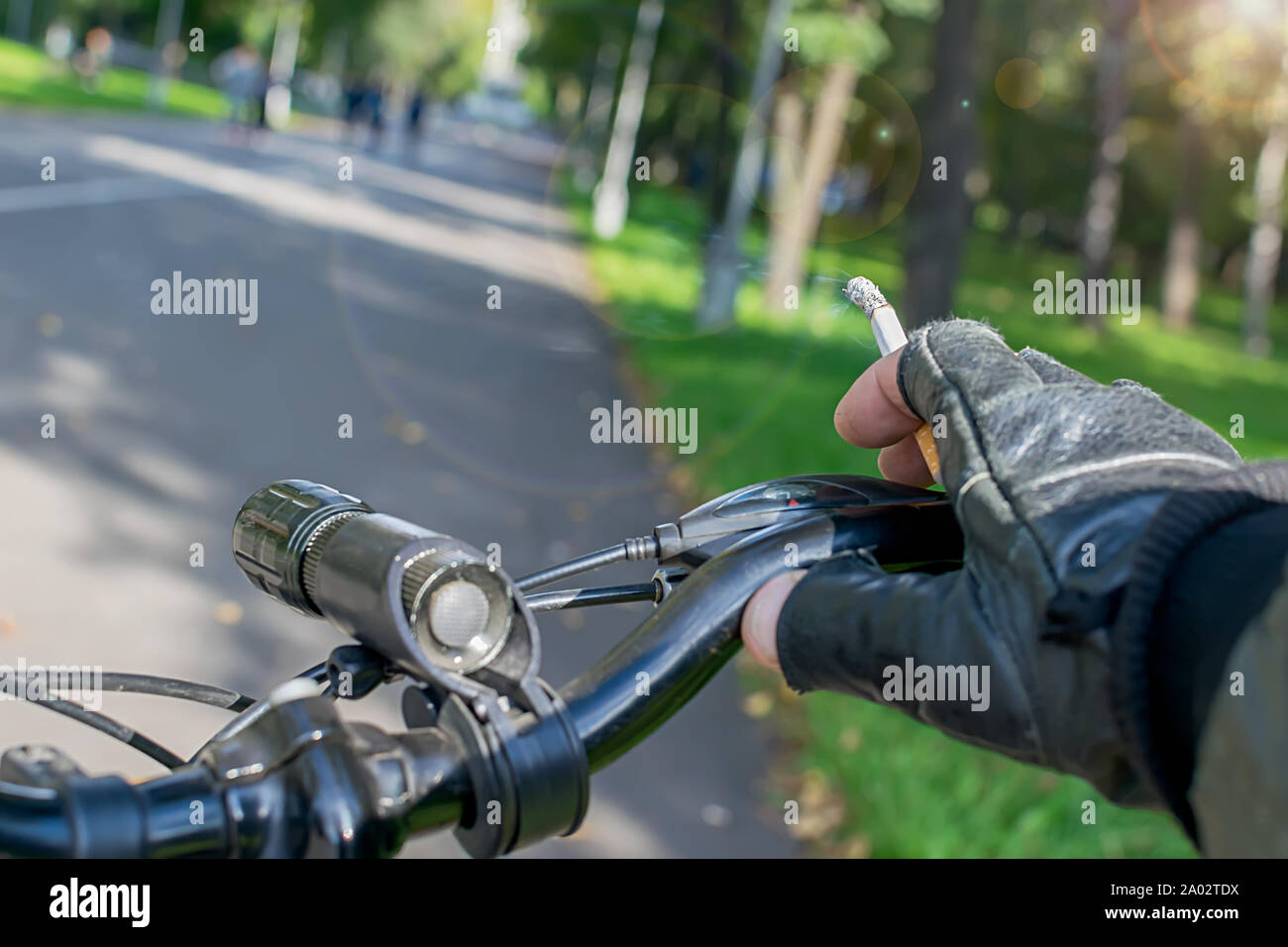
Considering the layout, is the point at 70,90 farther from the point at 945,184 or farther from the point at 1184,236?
the point at 1184,236

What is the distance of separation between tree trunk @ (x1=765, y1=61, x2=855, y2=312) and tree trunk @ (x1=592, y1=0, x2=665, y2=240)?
7.50 m

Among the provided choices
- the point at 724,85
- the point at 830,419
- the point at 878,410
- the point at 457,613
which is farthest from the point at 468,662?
the point at 724,85

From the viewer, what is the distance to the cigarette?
140 centimetres

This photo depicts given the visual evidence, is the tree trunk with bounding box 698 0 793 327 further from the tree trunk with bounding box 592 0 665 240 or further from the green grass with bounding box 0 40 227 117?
the green grass with bounding box 0 40 227 117

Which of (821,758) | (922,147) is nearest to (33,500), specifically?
(821,758)

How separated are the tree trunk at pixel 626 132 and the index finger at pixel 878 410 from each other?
2672 cm

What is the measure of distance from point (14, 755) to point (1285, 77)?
29373mm

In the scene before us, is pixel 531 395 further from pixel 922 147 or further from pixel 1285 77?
pixel 1285 77

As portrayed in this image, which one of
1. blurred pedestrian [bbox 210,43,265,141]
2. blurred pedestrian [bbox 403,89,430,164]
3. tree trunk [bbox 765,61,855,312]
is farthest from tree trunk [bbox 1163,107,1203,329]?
blurred pedestrian [bbox 210,43,265,141]

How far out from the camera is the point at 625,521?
26.8ft

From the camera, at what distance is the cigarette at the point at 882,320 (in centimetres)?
140

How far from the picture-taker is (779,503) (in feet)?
4.74

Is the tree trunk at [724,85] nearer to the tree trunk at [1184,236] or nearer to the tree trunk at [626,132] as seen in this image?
the tree trunk at [626,132]

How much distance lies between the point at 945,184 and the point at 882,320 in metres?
11.7
